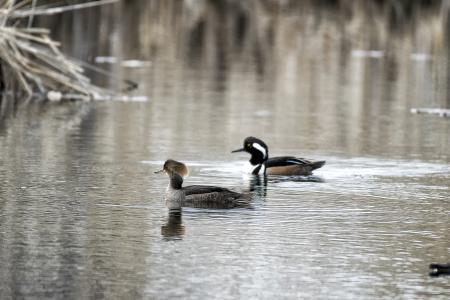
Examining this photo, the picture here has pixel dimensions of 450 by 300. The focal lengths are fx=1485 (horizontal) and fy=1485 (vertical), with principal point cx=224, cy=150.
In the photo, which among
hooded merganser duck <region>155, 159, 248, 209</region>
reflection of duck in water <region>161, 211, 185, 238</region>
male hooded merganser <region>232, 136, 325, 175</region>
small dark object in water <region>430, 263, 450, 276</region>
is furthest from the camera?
male hooded merganser <region>232, 136, 325, 175</region>

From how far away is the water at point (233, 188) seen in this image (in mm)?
10102

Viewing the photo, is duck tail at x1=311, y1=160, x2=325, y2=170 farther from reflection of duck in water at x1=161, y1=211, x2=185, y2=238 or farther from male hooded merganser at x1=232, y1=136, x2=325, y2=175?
reflection of duck in water at x1=161, y1=211, x2=185, y2=238

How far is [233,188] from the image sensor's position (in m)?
14.8

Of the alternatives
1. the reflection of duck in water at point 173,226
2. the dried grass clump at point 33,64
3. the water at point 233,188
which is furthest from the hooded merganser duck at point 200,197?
the dried grass clump at point 33,64

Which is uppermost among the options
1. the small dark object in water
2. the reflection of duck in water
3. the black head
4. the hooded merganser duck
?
the black head

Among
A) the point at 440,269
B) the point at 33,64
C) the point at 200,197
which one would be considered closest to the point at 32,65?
the point at 33,64

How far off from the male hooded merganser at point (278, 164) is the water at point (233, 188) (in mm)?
206

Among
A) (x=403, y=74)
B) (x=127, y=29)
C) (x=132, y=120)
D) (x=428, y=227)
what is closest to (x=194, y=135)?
(x=132, y=120)

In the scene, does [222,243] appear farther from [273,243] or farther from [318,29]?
[318,29]

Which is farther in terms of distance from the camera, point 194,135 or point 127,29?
point 127,29

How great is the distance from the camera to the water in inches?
398

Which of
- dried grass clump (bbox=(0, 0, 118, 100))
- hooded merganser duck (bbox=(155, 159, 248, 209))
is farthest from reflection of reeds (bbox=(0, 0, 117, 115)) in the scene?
hooded merganser duck (bbox=(155, 159, 248, 209))

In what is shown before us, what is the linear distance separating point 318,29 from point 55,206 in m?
28.8

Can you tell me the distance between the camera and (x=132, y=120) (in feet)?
68.6
